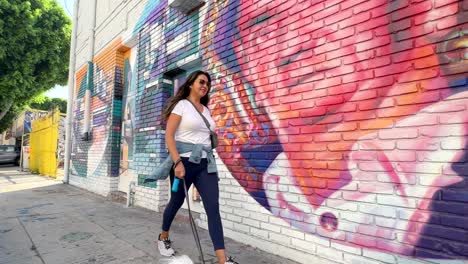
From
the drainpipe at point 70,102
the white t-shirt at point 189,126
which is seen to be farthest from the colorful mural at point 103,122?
the white t-shirt at point 189,126

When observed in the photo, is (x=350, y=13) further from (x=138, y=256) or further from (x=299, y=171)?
(x=138, y=256)

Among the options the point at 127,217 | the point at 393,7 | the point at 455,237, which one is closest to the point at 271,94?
the point at 393,7

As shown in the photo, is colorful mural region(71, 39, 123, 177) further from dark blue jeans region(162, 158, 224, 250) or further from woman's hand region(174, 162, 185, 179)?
woman's hand region(174, 162, 185, 179)

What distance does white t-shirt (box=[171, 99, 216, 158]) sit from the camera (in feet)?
8.89

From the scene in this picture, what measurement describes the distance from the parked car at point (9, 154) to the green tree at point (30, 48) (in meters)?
4.02

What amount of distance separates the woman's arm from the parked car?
23398mm

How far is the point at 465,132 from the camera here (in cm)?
192

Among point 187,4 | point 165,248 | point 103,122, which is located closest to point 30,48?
point 103,122

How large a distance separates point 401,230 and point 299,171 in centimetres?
99

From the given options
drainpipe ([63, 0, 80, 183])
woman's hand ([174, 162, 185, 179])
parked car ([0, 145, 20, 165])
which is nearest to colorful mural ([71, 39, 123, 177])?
drainpipe ([63, 0, 80, 183])

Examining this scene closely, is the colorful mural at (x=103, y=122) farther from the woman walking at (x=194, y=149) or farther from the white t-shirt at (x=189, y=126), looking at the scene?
the white t-shirt at (x=189, y=126)

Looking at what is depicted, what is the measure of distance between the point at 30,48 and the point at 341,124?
57.9 ft

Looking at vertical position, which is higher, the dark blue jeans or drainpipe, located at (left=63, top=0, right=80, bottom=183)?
drainpipe, located at (left=63, top=0, right=80, bottom=183)

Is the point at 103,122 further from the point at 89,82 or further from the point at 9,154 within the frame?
the point at 9,154
